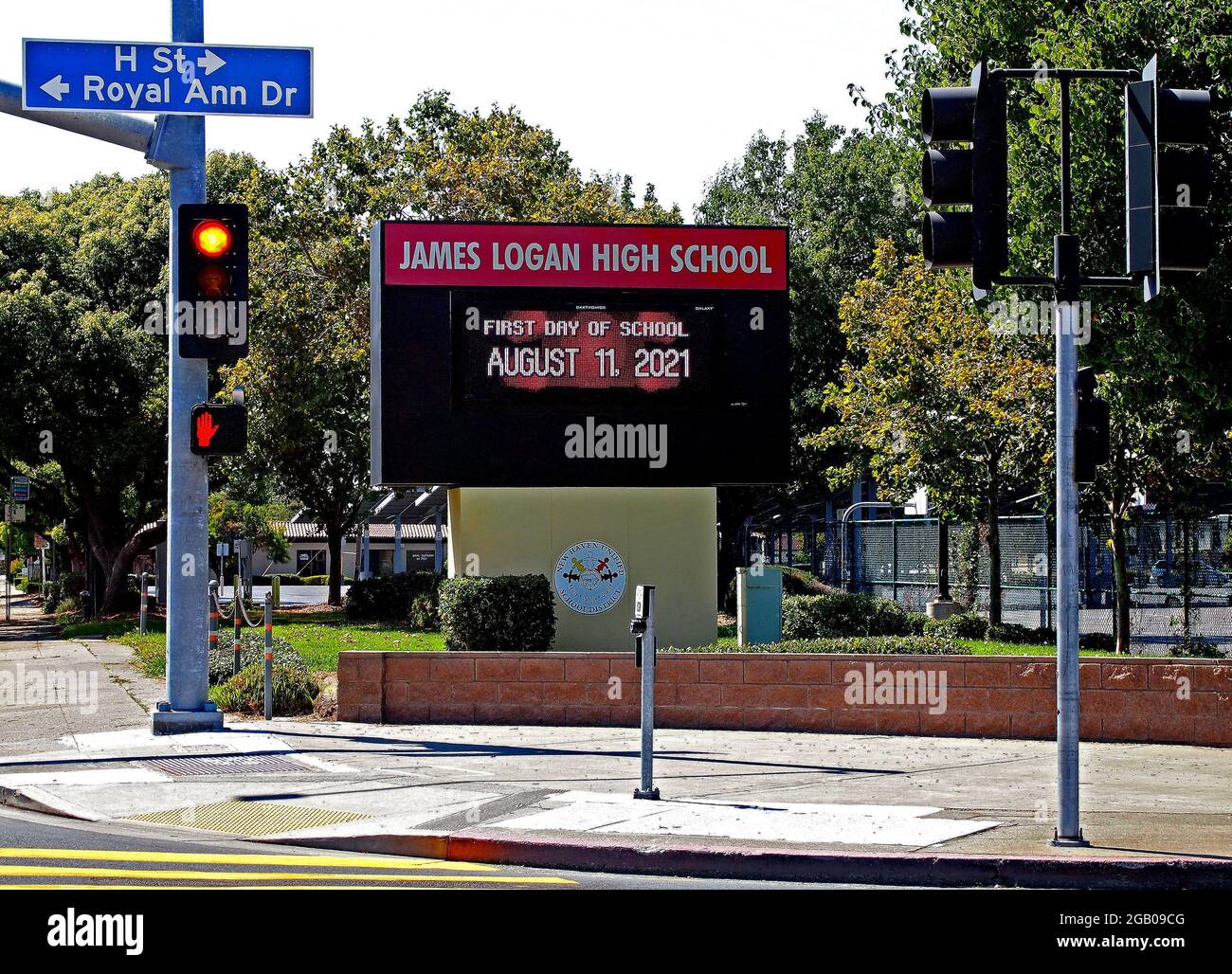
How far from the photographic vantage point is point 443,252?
750 inches

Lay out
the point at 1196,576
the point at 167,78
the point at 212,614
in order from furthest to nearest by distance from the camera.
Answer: the point at 212,614
the point at 1196,576
the point at 167,78

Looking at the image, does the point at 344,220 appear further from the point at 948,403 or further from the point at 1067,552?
the point at 1067,552

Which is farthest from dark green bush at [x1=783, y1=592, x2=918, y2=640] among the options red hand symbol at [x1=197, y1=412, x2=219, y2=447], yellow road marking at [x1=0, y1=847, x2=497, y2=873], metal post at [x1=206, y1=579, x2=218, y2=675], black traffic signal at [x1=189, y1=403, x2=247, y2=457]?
yellow road marking at [x1=0, y1=847, x2=497, y2=873]

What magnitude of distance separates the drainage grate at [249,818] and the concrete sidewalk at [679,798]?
3 centimetres

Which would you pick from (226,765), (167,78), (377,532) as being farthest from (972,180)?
(377,532)

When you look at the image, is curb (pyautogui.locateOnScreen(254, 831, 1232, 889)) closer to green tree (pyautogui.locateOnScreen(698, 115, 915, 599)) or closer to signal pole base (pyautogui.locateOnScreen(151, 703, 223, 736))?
signal pole base (pyautogui.locateOnScreen(151, 703, 223, 736))

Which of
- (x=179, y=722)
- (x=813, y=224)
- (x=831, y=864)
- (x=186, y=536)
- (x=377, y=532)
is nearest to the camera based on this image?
(x=831, y=864)

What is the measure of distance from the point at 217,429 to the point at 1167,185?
9118 mm

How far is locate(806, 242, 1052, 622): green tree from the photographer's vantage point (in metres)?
26.2

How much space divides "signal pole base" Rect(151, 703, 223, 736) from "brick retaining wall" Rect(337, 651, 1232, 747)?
1.56 m

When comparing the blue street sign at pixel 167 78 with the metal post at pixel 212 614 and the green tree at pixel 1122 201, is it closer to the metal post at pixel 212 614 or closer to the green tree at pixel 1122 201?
the metal post at pixel 212 614

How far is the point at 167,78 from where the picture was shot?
1405cm

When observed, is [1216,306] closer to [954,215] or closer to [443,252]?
[954,215]

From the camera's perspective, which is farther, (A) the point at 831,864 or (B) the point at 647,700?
(B) the point at 647,700
